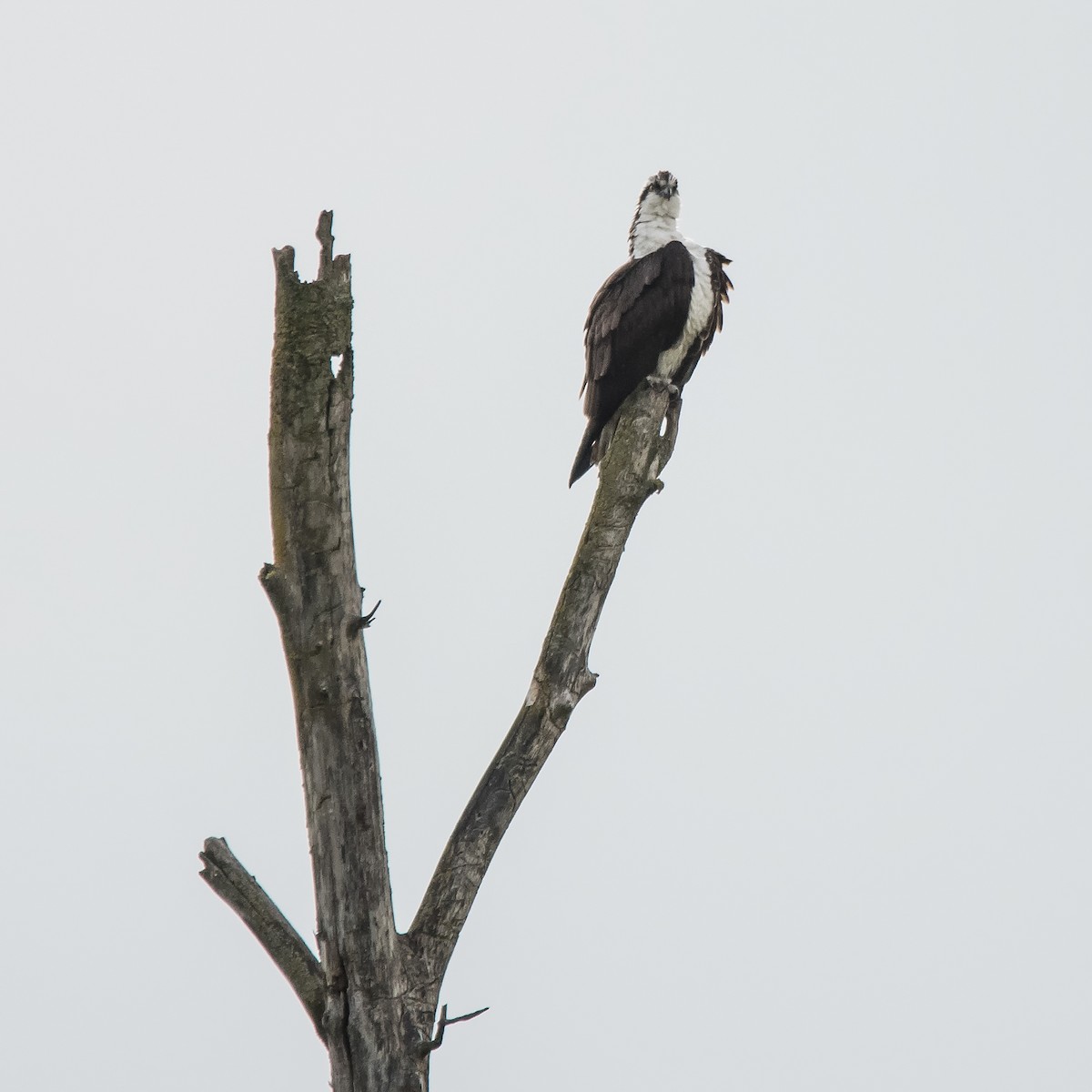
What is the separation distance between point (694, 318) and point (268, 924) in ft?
16.1

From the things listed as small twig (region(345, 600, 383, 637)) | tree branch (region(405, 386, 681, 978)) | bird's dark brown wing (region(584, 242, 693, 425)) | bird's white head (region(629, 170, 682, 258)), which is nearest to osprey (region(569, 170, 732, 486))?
bird's dark brown wing (region(584, 242, 693, 425))

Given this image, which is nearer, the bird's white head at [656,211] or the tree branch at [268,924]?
the tree branch at [268,924]

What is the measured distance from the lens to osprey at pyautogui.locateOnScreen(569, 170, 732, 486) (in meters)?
8.10

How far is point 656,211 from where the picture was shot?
9.41 metres

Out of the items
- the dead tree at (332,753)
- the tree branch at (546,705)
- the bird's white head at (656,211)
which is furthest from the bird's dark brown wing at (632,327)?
the dead tree at (332,753)

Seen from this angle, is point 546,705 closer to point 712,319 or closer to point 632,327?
point 632,327

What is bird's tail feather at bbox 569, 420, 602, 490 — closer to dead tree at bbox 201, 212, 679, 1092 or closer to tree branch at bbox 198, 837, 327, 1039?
dead tree at bbox 201, 212, 679, 1092

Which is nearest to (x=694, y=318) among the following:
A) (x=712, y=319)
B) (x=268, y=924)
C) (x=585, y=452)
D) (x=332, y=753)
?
(x=712, y=319)

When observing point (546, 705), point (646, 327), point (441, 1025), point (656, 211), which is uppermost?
point (656, 211)

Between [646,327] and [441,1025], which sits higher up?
[646,327]

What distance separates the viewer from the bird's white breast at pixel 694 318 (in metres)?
8.24

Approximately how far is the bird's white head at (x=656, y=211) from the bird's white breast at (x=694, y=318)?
74 centimetres

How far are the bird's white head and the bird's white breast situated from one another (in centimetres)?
74

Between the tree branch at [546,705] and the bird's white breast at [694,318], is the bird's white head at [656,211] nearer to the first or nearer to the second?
the bird's white breast at [694,318]
